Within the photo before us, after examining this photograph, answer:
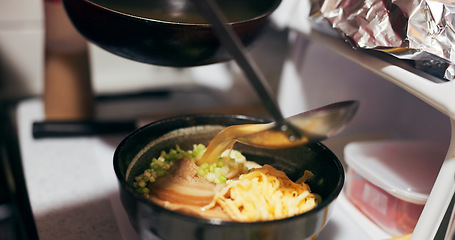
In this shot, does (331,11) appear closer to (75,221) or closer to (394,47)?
(394,47)

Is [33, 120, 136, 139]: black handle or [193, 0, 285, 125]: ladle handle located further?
[33, 120, 136, 139]: black handle

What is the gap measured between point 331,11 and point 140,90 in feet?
2.53

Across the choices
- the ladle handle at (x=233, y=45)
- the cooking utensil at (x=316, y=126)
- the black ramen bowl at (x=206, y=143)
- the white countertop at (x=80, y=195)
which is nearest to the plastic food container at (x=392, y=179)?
the white countertop at (x=80, y=195)

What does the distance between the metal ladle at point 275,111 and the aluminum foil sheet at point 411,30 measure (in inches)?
6.2

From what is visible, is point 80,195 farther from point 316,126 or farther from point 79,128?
point 316,126

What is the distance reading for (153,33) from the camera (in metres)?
0.62

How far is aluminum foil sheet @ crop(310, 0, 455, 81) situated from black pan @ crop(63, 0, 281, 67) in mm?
166

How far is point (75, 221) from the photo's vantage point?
70cm

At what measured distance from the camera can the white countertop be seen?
0.68 metres

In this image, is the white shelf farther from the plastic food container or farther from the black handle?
the black handle

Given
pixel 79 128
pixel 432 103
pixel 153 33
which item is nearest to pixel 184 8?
pixel 153 33

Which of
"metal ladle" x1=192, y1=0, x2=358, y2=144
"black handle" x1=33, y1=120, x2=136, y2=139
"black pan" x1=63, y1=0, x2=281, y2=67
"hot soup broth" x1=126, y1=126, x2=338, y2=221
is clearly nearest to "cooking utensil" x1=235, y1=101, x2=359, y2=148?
"metal ladle" x1=192, y1=0, x2=358, y2=144

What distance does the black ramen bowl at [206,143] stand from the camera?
482 mm

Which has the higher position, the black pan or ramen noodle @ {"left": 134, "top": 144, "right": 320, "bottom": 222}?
the black pan
